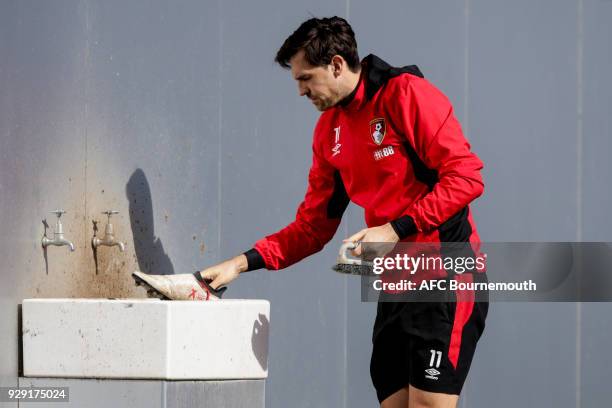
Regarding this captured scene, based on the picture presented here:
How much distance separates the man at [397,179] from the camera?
3.97 meters

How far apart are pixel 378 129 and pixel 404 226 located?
0.35 m

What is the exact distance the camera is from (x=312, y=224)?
15.0ft

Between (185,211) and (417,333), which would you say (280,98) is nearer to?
(185,211)

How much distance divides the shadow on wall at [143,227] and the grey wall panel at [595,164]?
2503mm

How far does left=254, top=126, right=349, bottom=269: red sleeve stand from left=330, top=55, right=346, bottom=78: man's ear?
0.39m

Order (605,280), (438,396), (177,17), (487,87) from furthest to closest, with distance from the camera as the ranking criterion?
(605,280), (487,87), (177,17), (438,396)

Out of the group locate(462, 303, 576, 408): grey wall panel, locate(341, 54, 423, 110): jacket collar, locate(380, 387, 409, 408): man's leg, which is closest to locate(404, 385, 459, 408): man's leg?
locate(380, 387, 409, 408): man's leg

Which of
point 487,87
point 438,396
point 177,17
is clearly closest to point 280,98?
point 177,17

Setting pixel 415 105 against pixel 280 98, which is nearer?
pixel 415 105

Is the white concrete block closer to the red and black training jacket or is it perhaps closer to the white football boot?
the white football boot

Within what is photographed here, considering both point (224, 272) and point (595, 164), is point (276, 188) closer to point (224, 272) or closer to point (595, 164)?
point (224, 272)

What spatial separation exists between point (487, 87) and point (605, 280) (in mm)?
1187

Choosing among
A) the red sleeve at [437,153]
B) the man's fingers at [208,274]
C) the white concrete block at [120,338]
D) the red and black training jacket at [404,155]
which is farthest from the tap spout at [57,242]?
the red sleeve at [437,153]

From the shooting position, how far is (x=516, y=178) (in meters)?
6.44
